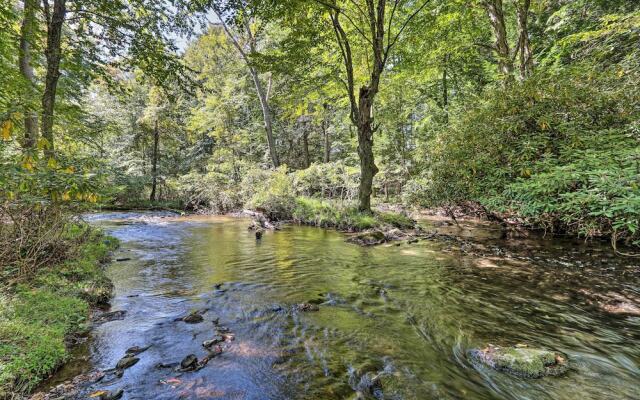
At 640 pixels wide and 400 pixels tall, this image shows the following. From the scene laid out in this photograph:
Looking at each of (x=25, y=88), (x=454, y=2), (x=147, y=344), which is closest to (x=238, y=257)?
(x=147, y=344)

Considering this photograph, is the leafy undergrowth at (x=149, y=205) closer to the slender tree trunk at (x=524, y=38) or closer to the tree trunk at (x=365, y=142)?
the tree trunk at (x=365, y=142)

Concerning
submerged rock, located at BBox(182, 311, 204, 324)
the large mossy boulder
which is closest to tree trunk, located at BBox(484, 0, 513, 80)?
the large mossy boulder

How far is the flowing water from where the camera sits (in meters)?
3.01

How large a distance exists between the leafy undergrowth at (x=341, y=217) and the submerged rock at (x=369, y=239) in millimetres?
1457

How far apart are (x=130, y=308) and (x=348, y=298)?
3.48m

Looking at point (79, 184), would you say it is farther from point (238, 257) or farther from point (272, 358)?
point (238, 257)

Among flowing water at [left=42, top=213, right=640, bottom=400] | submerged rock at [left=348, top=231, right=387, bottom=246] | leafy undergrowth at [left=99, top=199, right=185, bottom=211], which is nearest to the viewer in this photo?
flowing water at [left=42, top=213, right=640, bottom=400]

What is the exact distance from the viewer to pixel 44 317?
364 centimetres

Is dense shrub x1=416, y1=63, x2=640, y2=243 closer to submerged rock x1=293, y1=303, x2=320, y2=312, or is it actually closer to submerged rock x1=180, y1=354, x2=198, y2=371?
submerged rock x1=293, y1=303, x2=320, y2=312

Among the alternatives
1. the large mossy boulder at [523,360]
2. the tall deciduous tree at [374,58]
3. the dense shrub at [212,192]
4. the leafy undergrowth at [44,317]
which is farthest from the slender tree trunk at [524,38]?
the dense shrub at [212,192]

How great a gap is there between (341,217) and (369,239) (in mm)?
3137

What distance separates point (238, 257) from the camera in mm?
8117

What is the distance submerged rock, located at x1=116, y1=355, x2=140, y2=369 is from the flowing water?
61mm

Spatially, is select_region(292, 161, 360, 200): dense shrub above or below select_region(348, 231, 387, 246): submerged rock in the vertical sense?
above
